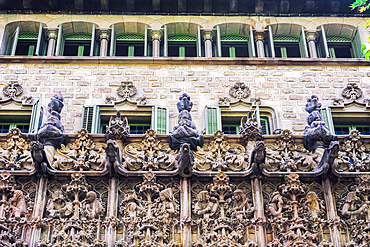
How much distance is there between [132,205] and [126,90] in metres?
6.43

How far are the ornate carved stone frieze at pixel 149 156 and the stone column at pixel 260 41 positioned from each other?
7069 mm

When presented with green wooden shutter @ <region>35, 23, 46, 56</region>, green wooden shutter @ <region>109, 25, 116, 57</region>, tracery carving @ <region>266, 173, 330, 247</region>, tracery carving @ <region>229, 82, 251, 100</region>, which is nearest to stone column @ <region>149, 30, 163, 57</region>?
green wooden shutter @ <region>109, 25, 116, 57</region>

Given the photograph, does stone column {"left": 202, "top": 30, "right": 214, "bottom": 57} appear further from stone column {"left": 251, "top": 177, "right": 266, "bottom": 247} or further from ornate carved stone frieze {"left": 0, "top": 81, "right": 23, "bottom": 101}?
stone column {"left": 251, "top": 177, "right": 266, "bottom": 247}

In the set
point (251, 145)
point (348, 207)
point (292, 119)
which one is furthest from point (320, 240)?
point (292, 119)

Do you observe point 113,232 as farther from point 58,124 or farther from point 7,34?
point 7,34

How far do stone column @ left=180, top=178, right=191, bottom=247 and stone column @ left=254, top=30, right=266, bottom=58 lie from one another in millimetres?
8111

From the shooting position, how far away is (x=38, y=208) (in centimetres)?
1557

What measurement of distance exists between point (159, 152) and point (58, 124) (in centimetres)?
283

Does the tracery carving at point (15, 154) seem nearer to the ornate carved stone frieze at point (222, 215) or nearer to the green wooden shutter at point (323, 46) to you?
the ornate carved stone frieze at point (222, 215)

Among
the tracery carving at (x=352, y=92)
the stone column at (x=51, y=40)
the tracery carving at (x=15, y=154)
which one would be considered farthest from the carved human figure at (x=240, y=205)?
the stone column at (x=51, y=40)

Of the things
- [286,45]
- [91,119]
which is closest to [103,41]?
[91,119]

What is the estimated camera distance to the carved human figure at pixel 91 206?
15.4 metres

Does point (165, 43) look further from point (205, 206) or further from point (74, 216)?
point (74, 216)

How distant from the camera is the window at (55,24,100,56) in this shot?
22.9 metres
